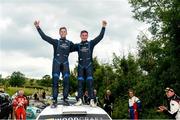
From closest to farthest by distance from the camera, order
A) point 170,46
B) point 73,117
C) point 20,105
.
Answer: point 73,117, point 20,105, point 170,46

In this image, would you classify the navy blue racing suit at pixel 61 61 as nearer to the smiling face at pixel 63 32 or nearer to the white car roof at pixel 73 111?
the smiling face at pixel 63 32

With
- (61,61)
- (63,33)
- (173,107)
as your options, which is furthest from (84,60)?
(173,107)

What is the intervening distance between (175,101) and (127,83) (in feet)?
92.5

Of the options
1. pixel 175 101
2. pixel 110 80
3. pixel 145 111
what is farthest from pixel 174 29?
pixel 110 80

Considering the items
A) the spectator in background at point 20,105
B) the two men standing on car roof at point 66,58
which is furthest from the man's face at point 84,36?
the spectator in background at point 20,105

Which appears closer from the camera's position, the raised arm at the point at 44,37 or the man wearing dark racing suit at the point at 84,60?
the man wearing dark racing suit at the point at 84,60

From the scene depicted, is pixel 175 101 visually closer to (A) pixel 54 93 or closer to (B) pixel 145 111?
(A) pixel 54 93

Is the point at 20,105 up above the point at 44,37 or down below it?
below

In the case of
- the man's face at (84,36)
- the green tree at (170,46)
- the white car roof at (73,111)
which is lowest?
the white car roof at (73,111)

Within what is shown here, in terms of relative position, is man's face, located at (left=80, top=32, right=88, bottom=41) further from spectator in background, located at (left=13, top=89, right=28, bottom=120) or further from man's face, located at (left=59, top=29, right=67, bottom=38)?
spectator in background, located at (left=13, top=89, right=28, bottom=120)

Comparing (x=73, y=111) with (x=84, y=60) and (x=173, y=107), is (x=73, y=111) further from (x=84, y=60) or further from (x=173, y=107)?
(x=173, y=107)

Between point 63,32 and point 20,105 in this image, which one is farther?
point 20,105

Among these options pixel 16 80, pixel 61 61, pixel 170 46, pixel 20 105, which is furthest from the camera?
pixel 16 80

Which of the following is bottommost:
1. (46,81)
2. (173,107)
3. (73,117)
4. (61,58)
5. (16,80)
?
(73,117)
